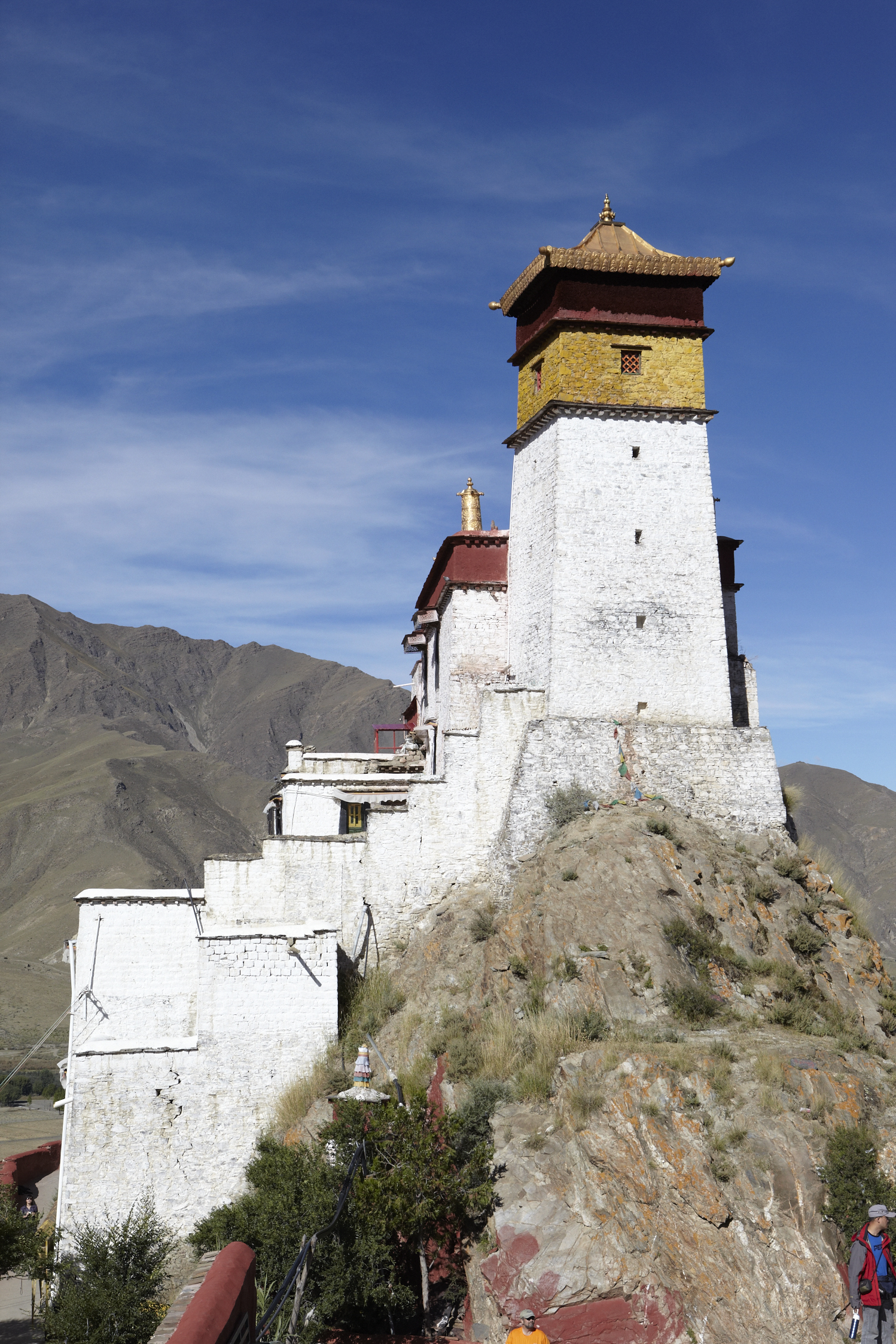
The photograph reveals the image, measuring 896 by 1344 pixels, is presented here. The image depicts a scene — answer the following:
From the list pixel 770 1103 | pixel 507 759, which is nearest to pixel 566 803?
pixel 507 759

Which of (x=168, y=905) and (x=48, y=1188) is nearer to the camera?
(x=168, y=905)

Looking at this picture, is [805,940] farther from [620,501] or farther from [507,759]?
[620,501]

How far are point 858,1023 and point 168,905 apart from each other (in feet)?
40.8

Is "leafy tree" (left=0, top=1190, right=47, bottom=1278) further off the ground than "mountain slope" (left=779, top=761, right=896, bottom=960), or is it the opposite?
"mountain slope" (left=779, top=761, right=896, bottom=960)

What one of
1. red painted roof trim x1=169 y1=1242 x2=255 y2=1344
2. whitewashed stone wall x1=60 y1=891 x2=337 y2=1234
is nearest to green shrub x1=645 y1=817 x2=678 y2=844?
whitewashed stone wall x1=60 y1=891 x2=337 y2=1234

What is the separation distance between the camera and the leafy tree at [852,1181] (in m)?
14.9

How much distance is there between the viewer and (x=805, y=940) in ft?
67.2

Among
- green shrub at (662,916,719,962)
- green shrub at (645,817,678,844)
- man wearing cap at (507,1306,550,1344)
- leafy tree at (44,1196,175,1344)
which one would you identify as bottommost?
leafy tree at (44,1196,175,1344)

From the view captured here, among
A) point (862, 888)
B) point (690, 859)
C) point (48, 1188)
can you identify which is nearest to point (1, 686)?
point (862, 888)

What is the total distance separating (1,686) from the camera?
184 metres

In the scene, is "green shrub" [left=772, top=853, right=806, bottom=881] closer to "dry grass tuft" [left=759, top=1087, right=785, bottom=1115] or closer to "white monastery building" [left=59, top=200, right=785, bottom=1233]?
"white monastery building" [left=59, top=200, right=785, bottom=1233]

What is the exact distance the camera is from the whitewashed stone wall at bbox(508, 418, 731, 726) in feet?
76.5

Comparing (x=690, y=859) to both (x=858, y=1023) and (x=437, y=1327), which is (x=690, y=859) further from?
(x=437, y=1327)

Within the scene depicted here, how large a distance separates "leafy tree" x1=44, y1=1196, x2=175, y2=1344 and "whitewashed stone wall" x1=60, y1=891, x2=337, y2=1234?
3.55 ft
